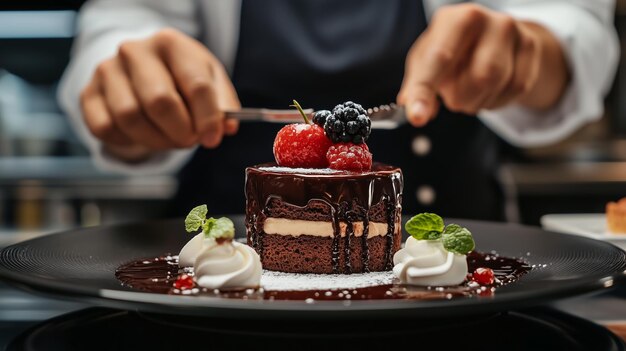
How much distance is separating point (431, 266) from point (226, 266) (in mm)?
359

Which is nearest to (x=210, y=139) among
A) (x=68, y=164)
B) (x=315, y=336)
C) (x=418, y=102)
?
(x=418, y=102)

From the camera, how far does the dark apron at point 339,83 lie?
263cm

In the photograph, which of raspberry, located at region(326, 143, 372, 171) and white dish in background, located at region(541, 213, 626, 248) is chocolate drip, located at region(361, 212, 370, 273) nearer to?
raspberry, located at region(326, 143, 372, 171)

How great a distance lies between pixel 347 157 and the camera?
168cm

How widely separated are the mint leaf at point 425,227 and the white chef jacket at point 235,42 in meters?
1.28

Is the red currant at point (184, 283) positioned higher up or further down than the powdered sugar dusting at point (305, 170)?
further down

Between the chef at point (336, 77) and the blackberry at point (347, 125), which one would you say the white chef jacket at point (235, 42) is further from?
the blackberry at point (347, 125)

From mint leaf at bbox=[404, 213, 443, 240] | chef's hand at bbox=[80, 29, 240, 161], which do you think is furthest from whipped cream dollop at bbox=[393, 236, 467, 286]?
chef's hand at bbox=[80, 29, 240, 161]

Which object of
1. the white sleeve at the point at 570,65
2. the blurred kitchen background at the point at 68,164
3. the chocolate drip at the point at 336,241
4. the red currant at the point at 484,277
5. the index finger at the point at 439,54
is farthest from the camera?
the blurred kitchen background at the point at 68,164

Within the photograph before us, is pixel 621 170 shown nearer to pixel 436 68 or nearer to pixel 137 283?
pixel 436 68

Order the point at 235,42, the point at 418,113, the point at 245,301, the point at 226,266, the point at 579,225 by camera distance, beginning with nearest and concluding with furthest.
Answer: the point at 245,301
the point at 226,266
the point at 418,113
the point at 579,225
the point at 235,42

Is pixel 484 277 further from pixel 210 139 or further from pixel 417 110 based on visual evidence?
pixel 210 139

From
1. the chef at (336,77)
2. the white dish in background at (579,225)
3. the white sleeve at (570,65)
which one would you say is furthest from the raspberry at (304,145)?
the white sleeve at (570,65)

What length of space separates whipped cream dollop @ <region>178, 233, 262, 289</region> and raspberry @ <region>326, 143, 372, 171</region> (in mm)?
324
